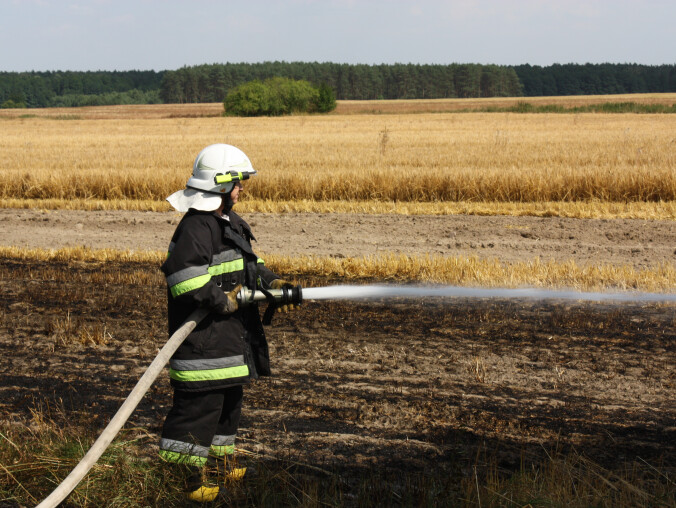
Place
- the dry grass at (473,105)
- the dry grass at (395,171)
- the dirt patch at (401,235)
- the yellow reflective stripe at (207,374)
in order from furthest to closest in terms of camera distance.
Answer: the dry grass at (473,105) < the dry grass at (395,171) < the dirt patch at (401,235) < the yellow reflective stripe at (207,374)

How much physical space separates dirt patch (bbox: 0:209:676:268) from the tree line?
130155 mm

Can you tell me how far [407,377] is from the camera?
5.71 meters

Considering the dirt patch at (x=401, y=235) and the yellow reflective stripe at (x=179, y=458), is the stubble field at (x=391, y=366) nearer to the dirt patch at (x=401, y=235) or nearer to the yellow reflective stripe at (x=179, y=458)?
the dirt patch at (x=401, y=235)

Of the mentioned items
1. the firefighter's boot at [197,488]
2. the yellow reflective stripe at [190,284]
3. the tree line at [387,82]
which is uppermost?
the tree line at [387,82]

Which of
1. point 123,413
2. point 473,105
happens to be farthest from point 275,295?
point 473,105

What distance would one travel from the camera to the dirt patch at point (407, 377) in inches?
178

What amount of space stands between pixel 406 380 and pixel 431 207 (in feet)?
30.3

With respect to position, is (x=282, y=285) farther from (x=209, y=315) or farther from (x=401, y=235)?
(x=401, y=235)

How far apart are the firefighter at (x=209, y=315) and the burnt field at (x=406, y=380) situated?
26.9 inches

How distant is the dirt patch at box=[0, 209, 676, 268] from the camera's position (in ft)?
35.6

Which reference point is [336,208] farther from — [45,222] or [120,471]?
[120,471]

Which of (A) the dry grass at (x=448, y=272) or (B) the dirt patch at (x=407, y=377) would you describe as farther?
(A) the dry grass at (x=448, y=272)

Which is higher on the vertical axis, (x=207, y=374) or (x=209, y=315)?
(x=209, y=315)

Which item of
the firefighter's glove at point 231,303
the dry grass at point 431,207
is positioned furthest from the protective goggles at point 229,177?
the dry grass at point 431,207
